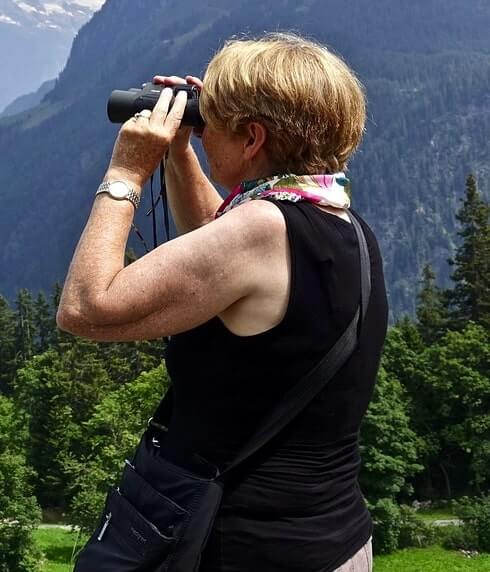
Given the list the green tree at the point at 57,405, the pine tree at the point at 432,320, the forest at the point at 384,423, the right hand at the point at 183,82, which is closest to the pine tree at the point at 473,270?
the forest at the point at 384,423

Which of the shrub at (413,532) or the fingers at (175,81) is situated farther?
the shrub at (413,532)

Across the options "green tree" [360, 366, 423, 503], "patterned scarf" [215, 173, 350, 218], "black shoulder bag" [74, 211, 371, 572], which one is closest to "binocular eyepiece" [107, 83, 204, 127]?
"patterned scarf" [215, 173, 350, 218]

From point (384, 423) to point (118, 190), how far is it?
35.9 metres

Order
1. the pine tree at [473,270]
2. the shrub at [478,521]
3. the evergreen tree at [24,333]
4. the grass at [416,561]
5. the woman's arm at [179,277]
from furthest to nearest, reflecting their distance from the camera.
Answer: the evergreen tree at [24,333]
the pine tree at [473,270]
the shrub at [478,521]
the grass at [416,561]
the woman's arm at [179,277]

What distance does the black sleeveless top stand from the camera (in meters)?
1.99

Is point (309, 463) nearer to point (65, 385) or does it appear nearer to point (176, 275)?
point (176, 275)

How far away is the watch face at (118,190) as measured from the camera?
6.87ft

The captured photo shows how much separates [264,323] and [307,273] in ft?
0.54

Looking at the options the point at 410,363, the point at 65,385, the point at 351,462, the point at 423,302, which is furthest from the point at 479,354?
the point at 351,462

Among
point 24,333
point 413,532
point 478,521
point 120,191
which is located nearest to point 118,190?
point 120,191

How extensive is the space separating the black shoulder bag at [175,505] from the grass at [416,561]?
32.1m

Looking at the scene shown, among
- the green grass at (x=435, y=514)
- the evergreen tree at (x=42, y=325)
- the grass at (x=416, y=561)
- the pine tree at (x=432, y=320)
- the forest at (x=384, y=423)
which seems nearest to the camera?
the grass at (x=416, y=561)

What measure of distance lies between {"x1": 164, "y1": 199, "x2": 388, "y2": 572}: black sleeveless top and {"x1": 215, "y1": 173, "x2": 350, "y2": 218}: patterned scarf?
3 centimetres

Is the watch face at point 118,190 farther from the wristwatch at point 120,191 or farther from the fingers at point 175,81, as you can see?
the fingers at point 175,81
